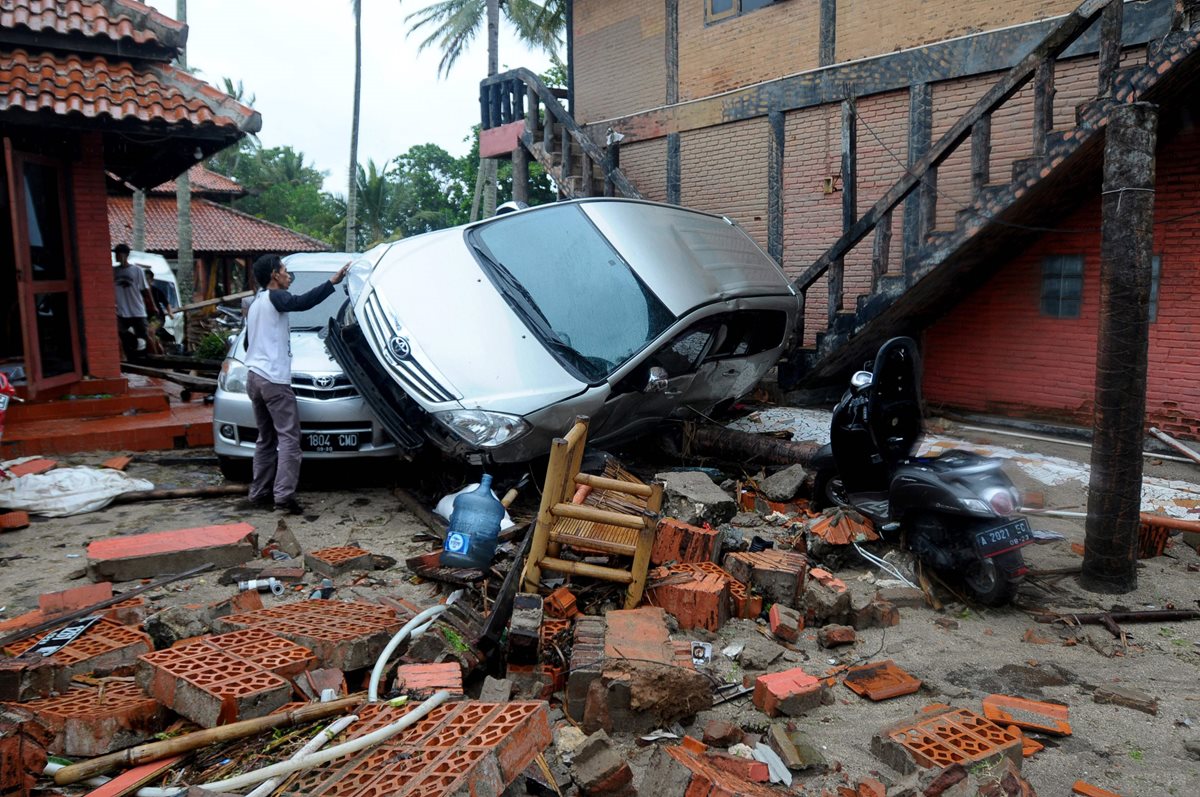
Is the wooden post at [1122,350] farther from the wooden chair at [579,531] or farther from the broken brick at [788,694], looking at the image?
the wooden chair at [579,531]

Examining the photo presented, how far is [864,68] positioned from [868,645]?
8.45 m

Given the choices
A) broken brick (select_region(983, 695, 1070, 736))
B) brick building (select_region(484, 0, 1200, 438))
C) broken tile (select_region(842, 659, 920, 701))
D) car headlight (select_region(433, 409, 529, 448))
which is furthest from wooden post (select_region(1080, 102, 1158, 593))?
car headlight (select_region(433, 409, 529, 448))

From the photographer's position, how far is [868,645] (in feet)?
14.7

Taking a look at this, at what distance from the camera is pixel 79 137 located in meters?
8.91

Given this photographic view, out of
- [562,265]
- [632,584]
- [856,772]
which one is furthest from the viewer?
[562,265]

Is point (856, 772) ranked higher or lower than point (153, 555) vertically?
lower

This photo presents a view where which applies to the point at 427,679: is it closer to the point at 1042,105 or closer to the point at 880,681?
the point at 880,681

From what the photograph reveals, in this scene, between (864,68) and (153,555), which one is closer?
(153,555)

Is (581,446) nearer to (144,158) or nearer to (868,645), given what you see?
(868,645)

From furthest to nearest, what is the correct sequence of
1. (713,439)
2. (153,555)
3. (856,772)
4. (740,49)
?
(740,49), (713,439), (153,555), (856,772)

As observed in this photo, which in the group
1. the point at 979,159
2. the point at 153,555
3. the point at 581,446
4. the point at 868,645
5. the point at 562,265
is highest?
the point at 979,159

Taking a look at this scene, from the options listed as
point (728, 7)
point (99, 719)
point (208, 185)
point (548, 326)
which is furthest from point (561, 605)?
point (208, 185)

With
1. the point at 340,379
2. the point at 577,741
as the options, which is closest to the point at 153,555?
the point at 340,379

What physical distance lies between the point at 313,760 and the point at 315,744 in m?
0.15
